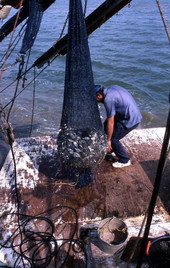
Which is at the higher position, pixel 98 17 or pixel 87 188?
pixel 98 17

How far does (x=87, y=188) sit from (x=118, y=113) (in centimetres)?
123

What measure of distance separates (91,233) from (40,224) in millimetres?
688

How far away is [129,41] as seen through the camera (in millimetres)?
15531

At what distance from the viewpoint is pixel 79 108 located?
2.88 meters

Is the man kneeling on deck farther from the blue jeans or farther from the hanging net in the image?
the hanging net

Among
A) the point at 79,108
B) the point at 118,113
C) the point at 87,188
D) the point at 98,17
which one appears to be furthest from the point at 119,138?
the point at 98,17

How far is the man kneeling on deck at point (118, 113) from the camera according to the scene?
3359 millimetres

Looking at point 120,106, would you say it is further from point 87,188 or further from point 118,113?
point 87,188

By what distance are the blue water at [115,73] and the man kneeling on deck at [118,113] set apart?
402cm

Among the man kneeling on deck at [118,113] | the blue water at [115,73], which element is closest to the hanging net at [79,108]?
the man kneeling on deck at [118,113]

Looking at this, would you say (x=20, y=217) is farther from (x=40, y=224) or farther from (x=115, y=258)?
(x=115, y=258)

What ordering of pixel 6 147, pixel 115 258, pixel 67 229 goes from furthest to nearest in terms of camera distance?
pixel 6 147 < pixel 67 229 < pixel 115 258

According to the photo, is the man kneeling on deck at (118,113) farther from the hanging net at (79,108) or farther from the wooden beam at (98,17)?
the wooden beam at (98,17)

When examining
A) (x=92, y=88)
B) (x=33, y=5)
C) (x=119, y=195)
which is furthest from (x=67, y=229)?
(x=33, y=5)
